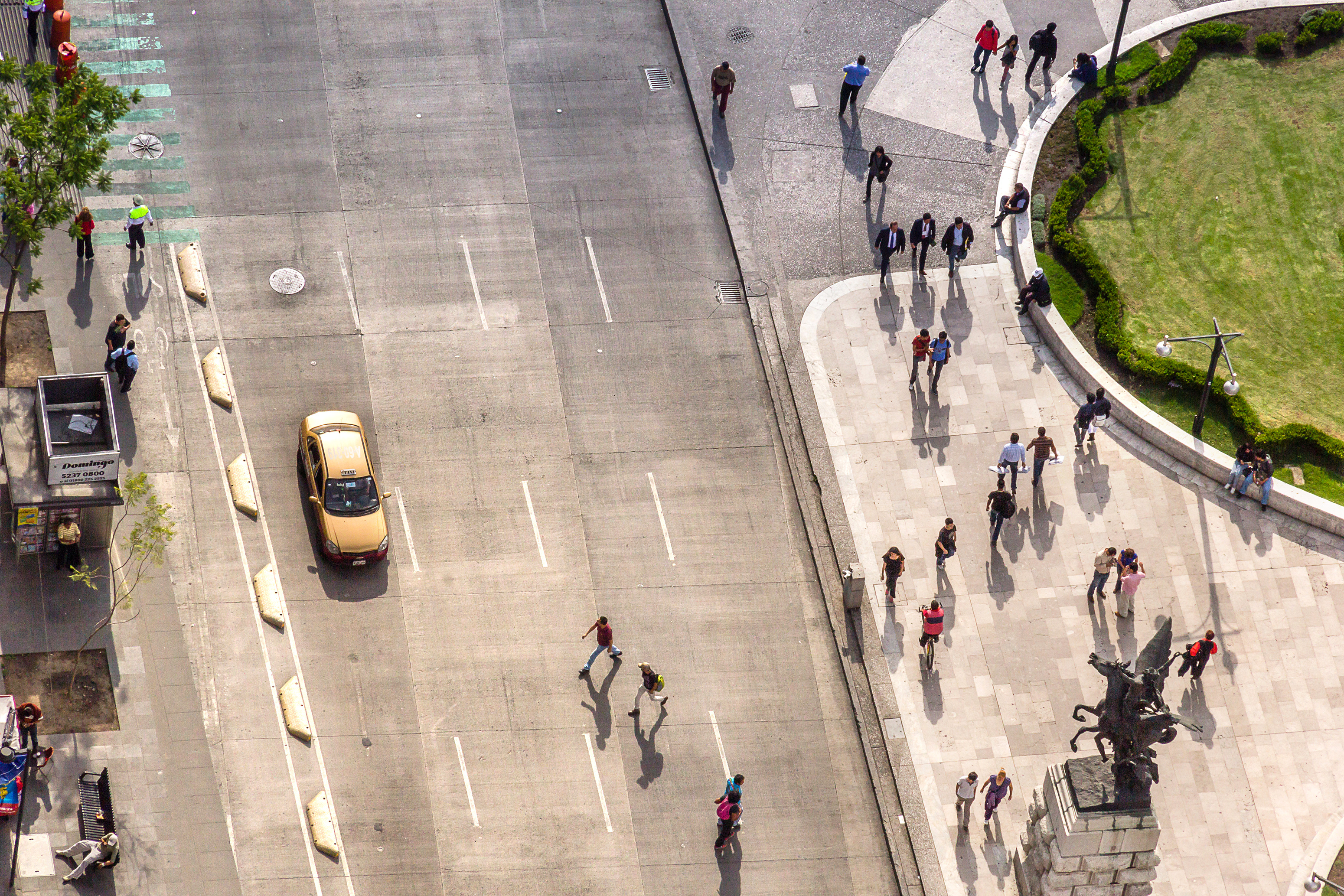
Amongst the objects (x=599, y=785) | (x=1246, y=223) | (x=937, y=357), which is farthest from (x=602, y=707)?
(x=1246, y=223)

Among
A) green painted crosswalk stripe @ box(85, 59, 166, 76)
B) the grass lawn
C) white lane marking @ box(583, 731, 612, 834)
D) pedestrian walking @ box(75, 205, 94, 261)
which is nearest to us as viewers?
white lane marking @ box(583, 731, 612, 834)

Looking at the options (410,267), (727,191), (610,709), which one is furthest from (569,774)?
(727,191)

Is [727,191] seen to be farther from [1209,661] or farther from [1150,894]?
[1150,894]

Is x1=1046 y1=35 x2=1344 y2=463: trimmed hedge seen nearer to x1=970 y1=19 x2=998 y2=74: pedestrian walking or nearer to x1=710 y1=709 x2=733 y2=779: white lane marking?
x1=970 y1=19 x2=998 y2=74: pedestrian walking

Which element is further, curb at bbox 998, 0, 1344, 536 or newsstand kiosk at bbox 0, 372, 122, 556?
curb at bbox 998, 0, 1344, 536

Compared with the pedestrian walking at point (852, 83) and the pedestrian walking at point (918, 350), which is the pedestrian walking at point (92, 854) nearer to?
the pedestrian walking at point (918, 350)

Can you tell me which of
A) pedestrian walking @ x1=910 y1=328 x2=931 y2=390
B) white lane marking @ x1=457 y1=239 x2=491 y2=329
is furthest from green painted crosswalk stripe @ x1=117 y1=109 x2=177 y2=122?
pedestrian walking @ x1=910 y1=328 x2=931 y2=390
